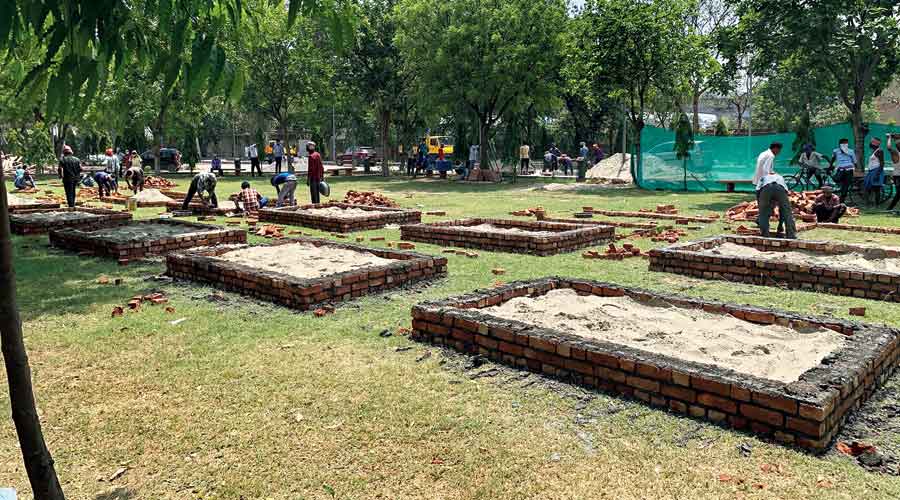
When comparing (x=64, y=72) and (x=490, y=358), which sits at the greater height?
(x=64, y=72)

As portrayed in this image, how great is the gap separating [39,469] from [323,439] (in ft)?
5.43

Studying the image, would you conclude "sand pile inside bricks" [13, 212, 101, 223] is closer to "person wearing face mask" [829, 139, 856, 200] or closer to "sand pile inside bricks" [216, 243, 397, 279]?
"sand pile inside bricks" [216, 243, 397, 279]

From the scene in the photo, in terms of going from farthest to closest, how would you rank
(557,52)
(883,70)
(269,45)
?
(269,45) < (557,52) < (883,70)

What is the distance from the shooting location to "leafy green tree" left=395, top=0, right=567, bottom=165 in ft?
86.5

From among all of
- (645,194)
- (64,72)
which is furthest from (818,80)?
(64,72)

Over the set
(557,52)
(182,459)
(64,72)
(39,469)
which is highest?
(557,52)

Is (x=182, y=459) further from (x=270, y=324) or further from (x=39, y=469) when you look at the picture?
(x=270, y=324)

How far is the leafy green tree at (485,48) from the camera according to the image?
26375 millimetres

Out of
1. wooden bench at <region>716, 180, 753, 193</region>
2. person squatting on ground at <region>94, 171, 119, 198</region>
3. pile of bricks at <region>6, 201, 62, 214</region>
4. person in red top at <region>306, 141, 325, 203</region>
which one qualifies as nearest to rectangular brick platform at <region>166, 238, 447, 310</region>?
person in red top at <region>306, 141, 325, 203</region>

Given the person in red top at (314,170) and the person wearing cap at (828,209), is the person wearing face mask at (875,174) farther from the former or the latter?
the person in red top at (314,170)

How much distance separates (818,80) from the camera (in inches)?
795

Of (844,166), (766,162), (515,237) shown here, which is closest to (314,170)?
(515,237)

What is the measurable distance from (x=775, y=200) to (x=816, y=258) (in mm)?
2304

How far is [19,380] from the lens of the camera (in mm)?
2162
